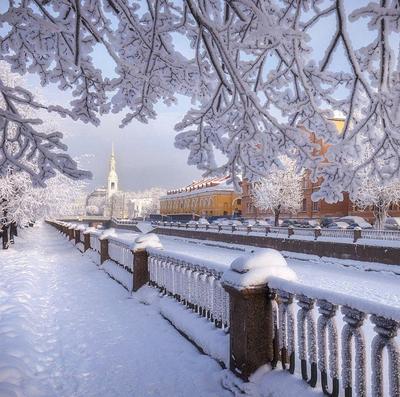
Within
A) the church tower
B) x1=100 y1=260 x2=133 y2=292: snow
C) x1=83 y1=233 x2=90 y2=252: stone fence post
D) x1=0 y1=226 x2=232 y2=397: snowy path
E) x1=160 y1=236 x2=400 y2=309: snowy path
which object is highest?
the church tower

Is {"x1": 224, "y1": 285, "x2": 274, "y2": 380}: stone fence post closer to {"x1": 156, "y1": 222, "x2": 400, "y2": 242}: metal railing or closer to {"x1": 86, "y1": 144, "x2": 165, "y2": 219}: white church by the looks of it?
{"x1": 156, "y1": 222, "x2": 400, "y2": 242}: metal railing

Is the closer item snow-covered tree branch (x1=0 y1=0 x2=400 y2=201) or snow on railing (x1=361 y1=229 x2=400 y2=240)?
snow-covered tree branch (x1=0 y1=0 x2=400 y2=201)

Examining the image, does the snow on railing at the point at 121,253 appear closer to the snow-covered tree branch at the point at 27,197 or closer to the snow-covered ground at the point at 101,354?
the snow-covered ground at the point at 101,354

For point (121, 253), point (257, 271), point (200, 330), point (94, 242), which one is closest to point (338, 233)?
point (94, 242)

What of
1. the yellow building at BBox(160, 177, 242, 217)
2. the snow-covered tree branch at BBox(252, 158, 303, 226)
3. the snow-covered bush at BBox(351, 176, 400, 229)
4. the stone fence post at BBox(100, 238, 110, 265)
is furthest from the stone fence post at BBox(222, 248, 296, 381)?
the yellow building at BBox(160, 177, 242, 217)

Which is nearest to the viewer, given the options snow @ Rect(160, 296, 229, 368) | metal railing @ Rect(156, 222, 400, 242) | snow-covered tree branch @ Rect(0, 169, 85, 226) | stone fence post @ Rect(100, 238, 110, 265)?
snow @ Rect(160, 296, 229, 368)

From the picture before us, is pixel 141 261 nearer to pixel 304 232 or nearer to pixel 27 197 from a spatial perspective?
pixel 27 197

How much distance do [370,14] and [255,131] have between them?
1.41 metres

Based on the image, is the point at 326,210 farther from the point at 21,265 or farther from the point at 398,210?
the point at 21,265

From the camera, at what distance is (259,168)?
3.89 m

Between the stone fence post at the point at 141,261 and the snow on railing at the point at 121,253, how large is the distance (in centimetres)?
75

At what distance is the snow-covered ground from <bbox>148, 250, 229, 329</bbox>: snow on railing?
1.60ft

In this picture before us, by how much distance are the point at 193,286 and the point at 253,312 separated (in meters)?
1.98

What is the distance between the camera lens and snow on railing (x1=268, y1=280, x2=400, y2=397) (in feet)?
7.97
